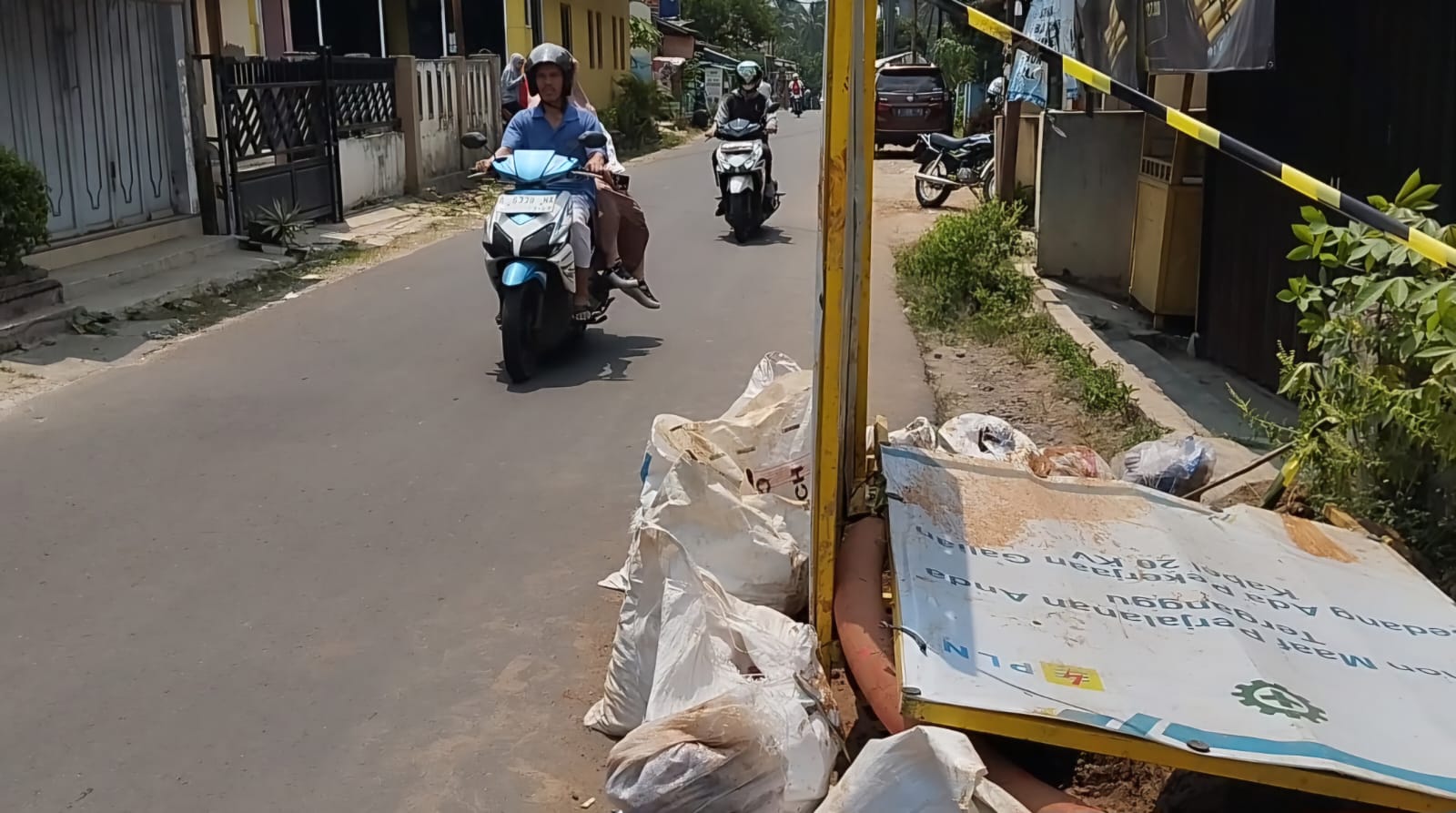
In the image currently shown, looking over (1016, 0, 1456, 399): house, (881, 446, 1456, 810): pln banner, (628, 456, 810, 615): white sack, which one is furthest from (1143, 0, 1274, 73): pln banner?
(628, 456, 810, 615): white sack

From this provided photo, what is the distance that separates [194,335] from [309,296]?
153cm

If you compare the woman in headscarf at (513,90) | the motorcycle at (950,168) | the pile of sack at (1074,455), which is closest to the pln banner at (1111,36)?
the pile of sack at (1074,455)

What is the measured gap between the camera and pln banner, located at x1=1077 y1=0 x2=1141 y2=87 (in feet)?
22.8

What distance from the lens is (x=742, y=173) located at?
12.9 meters

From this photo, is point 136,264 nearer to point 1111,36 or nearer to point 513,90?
point 513,90

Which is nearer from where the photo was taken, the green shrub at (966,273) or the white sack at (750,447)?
the white sack at (750,447)

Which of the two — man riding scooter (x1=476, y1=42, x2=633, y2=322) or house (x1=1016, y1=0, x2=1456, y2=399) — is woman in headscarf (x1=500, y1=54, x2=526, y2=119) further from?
house (x1=1016, y1=0, x2=1456, y2=399)

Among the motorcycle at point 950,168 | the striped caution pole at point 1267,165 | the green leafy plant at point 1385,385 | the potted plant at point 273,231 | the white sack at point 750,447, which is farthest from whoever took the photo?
the motorcycle at point 950,168

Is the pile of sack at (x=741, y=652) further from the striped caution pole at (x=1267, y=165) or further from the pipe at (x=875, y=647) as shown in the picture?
the striped caution pole at (x=1267, y=165)

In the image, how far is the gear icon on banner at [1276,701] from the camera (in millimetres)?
2713

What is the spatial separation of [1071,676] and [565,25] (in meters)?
27.5

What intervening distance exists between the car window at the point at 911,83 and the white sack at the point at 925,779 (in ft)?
80.6

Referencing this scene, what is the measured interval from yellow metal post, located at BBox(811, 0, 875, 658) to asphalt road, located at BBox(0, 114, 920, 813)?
0.83 m

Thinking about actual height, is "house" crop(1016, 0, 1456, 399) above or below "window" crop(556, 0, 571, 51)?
below
